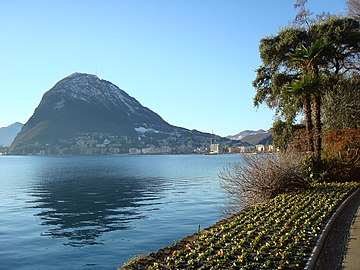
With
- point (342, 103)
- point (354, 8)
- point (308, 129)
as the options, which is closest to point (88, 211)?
point (308, 129)

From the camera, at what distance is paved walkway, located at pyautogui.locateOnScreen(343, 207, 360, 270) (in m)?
7.07

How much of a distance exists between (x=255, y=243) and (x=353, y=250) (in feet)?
6.21

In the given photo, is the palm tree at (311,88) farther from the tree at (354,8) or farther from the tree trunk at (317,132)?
the tree at (354,8)

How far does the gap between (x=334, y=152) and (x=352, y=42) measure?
9.80 m

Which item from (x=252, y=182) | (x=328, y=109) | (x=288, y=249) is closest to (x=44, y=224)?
(x=252, y=182)

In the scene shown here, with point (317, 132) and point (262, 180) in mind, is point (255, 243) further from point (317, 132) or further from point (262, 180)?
point (317, 132)

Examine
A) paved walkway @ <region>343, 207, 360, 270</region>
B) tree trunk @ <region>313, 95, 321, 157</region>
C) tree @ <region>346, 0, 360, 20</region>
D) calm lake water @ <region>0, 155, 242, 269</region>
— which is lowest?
calm lake water @ <region>0, 155, 242, 269</region>

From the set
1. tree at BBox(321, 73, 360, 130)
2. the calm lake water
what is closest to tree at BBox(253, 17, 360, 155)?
tree at BBox(321, 73, 360, 130)

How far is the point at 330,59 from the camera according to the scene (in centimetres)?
2702

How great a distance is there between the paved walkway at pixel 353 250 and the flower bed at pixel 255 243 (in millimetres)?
679

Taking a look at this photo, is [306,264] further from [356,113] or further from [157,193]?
[157,193]

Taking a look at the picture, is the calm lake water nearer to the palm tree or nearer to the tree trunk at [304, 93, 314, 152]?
the tree trunk at [304, 93, 314, 152]

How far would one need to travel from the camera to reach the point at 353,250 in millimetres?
7957

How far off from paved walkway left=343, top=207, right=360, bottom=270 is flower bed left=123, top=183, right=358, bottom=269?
0.68 m
